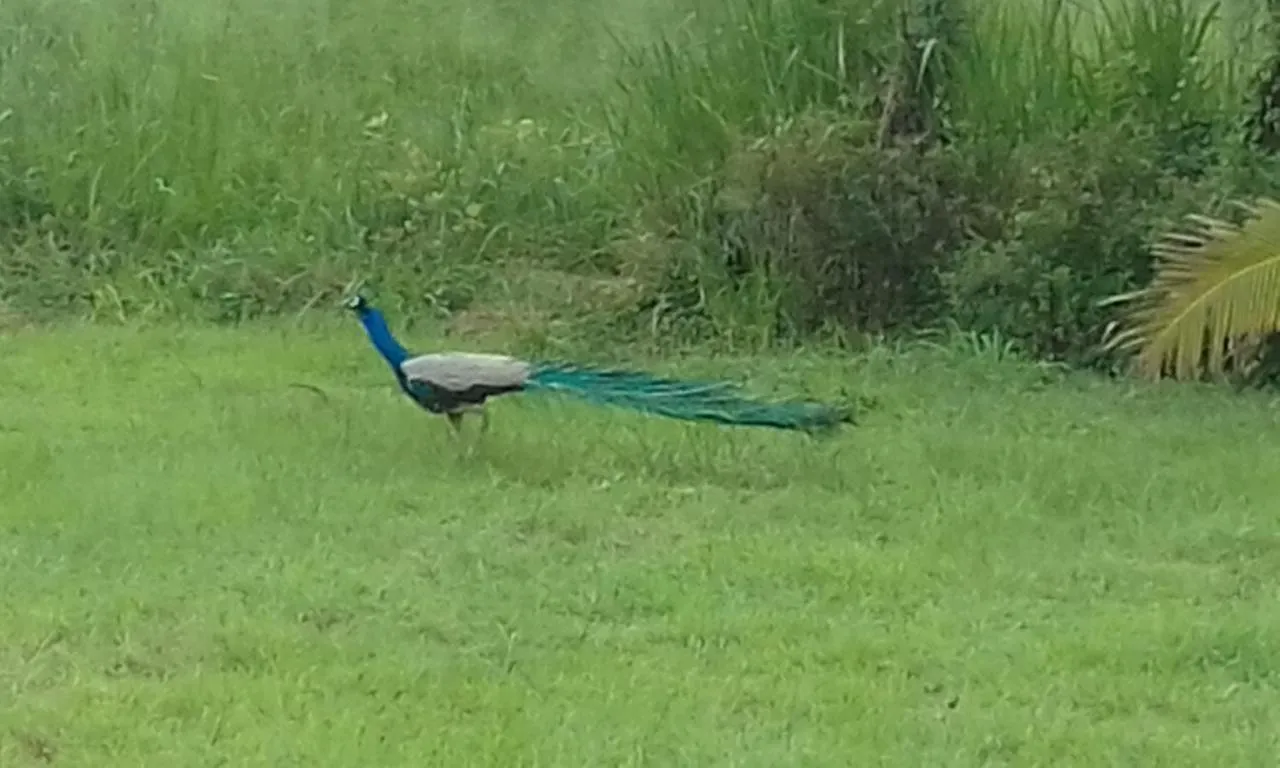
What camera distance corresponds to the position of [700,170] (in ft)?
28.8

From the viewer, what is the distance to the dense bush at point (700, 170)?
8.13m

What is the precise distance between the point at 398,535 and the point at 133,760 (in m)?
1.44

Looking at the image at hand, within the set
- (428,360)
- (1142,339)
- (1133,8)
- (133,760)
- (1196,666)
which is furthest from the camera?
(1133,8)

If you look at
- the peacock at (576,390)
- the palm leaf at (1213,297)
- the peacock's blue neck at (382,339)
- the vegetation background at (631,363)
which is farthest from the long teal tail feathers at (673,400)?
the palm leaf at (1213,297)

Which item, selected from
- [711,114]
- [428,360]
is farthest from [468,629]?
[711,114]

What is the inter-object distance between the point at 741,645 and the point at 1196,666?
35.3 inches

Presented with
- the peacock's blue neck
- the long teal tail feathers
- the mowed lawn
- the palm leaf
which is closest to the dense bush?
the palm leaf

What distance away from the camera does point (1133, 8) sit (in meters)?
8.77

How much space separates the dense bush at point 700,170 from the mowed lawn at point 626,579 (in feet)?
2.70

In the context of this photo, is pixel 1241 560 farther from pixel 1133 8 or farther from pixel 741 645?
pixel 1133 8

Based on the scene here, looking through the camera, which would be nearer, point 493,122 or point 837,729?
point 837,729

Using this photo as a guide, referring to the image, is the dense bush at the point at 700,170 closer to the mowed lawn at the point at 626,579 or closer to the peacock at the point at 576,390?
the mowed lawn at the point at 626,579

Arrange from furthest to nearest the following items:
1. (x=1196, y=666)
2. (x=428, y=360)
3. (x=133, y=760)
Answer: (x=428, y=360)
(x=1196, y=666)
(x=133, y=760)

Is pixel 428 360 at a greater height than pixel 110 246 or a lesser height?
greater
